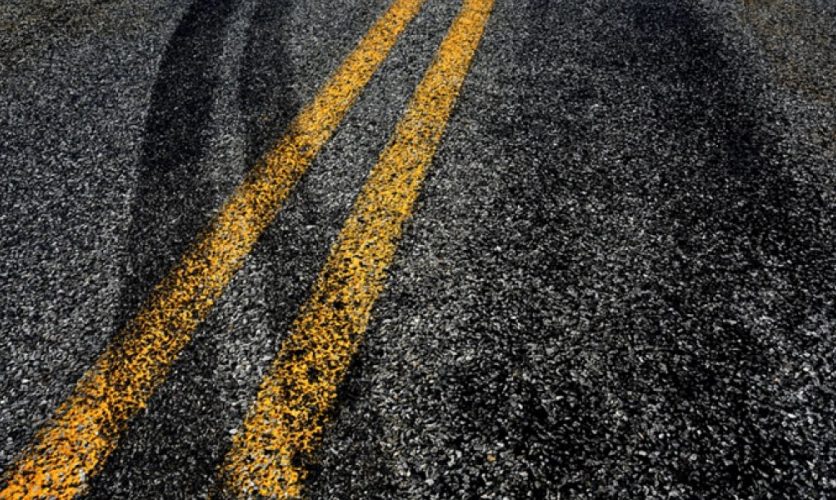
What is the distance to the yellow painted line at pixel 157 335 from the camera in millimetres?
1280

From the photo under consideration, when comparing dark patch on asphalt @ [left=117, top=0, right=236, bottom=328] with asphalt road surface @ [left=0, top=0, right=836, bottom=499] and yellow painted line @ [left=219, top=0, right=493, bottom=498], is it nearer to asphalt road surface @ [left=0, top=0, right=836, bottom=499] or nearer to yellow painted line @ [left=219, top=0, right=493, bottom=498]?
asphalt road surface @ [left=0, top=0, right=836, bottom=499]

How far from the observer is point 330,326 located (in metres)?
1.51

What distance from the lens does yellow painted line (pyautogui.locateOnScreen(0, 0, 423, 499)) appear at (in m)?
1.28

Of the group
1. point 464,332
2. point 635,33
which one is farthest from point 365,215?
point 635,33

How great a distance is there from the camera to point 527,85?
2.36m

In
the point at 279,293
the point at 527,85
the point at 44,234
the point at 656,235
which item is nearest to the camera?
the point at 279,293

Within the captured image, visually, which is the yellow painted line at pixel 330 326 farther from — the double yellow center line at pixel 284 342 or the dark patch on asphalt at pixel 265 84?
the dark patch on asphalt at pixel 265 84

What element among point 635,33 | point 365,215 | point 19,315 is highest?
point 635,33

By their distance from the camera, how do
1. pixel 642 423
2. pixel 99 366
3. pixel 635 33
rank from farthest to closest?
pixel 635 33 < pixel 99 366 < pixel 642 423

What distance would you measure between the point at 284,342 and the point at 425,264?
410 millimetres

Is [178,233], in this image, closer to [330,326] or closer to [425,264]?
[330,326]

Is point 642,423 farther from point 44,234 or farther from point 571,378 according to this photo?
point 44,234

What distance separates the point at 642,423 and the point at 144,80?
2.16m

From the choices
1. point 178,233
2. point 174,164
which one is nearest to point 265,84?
point 174,164
